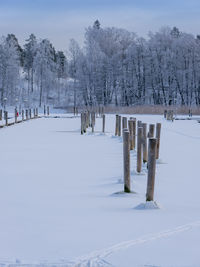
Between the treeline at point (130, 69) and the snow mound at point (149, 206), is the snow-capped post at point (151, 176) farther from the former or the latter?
the treeline at point (130, 69)

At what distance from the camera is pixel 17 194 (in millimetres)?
9000

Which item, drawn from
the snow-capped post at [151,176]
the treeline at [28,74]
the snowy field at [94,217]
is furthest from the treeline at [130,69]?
the snow-capped post at [151,176]

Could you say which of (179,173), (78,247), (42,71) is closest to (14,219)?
(78,247)

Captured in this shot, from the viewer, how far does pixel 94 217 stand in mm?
7230

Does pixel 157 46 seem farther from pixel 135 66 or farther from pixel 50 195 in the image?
pixel 50 195

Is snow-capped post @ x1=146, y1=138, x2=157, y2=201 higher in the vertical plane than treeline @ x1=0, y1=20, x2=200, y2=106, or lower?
lower

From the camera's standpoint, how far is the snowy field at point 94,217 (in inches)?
214

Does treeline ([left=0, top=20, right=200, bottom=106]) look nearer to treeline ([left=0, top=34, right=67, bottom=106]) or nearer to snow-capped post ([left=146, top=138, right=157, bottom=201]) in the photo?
treeline ([left=0, top=34, right=67, bottom=106])

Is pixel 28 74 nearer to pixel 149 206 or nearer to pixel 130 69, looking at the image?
pixel 130 69

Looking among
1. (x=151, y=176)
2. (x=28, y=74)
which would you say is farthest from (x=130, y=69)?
(x=151, y=176)

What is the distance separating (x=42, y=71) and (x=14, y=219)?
302 feet

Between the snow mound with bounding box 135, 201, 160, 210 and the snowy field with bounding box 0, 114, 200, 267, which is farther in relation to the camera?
the snow mound with bounding box 135, 201, 160, 210

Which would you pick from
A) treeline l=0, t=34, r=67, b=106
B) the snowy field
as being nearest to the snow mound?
the snowy field

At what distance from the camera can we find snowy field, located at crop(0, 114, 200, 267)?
17.9 feet
